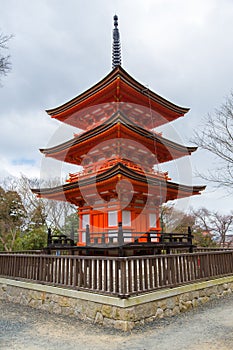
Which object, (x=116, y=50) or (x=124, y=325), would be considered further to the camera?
(x=116, y=50)

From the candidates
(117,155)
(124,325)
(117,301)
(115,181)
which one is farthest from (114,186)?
(124,325)

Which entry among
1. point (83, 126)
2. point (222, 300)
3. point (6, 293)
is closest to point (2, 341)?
point (6, 293)

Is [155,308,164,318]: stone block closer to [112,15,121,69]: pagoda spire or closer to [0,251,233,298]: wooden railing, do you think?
[0,251,233,298]: wooden railing

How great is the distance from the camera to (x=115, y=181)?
1084cm

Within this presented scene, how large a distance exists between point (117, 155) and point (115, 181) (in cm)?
163

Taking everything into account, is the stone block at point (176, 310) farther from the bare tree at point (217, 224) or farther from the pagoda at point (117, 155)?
the bare tree at point (217, 224)

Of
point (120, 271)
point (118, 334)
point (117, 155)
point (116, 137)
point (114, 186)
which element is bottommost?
point (118, 334)

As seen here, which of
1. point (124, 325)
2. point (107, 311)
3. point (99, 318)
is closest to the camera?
point (124, 325)

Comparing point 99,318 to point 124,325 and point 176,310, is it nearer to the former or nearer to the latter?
point 124,325

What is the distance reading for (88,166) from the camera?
13195 mm

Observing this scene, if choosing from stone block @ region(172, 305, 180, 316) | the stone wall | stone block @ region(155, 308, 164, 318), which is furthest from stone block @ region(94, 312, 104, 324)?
stone block @ region(172, 305, 180, 316)

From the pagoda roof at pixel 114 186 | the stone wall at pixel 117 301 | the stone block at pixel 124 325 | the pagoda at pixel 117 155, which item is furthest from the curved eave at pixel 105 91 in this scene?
the stone block at pixel 124 325

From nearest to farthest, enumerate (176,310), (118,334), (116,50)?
(118,334), (176,310), (116,50)

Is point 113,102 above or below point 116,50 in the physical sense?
below
